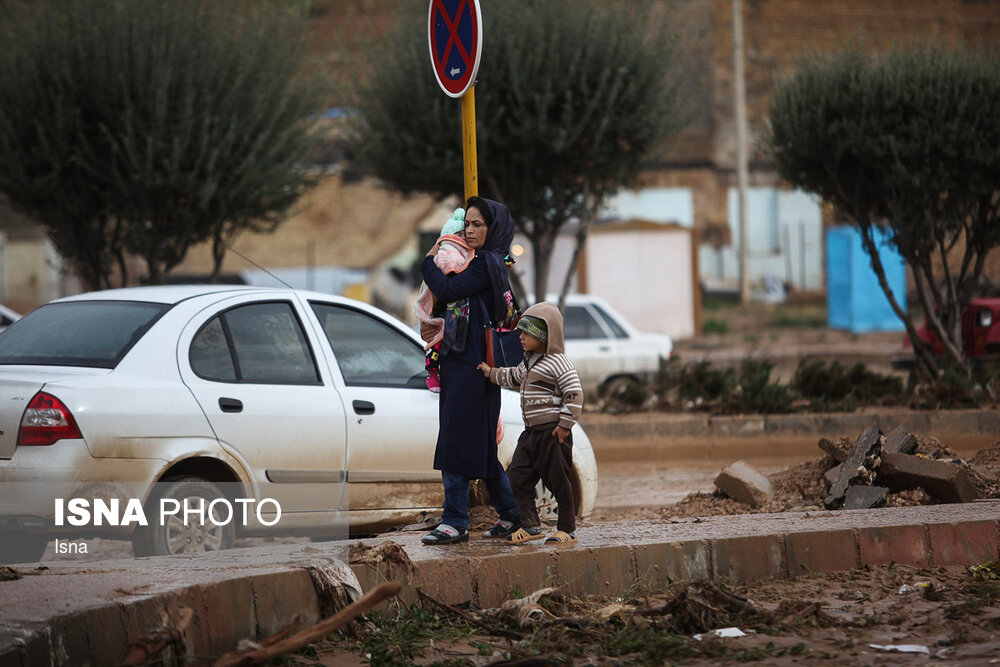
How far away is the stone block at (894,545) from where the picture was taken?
6.10m

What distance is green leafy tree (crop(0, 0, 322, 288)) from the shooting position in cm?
1189

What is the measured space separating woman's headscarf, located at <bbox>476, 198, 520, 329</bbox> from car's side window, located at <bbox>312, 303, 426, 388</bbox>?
132 centimetres

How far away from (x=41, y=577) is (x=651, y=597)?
8.40 feet

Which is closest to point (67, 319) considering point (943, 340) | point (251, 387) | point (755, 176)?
point (251, 387)

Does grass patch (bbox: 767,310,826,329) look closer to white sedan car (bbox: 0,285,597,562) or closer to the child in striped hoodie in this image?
white sedan car (bbox: 0,285,597,562)

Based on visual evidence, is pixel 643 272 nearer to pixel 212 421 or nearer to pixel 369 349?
pixel 369 349

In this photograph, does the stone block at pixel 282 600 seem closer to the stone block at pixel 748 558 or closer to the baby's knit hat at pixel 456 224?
the baby's knit hat at pixel 456 224

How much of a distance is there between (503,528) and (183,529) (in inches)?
60.3

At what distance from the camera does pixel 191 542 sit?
595 centimetres

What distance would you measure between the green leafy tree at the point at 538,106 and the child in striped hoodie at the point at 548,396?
6906 mm

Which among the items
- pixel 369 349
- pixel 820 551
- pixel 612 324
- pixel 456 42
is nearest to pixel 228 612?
pixel 369 349

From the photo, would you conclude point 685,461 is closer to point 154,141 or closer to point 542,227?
point 542,227

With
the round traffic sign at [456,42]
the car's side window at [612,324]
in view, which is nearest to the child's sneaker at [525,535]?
the round traffic sign at [456,42]

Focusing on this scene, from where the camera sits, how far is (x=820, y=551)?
19.7 feet
